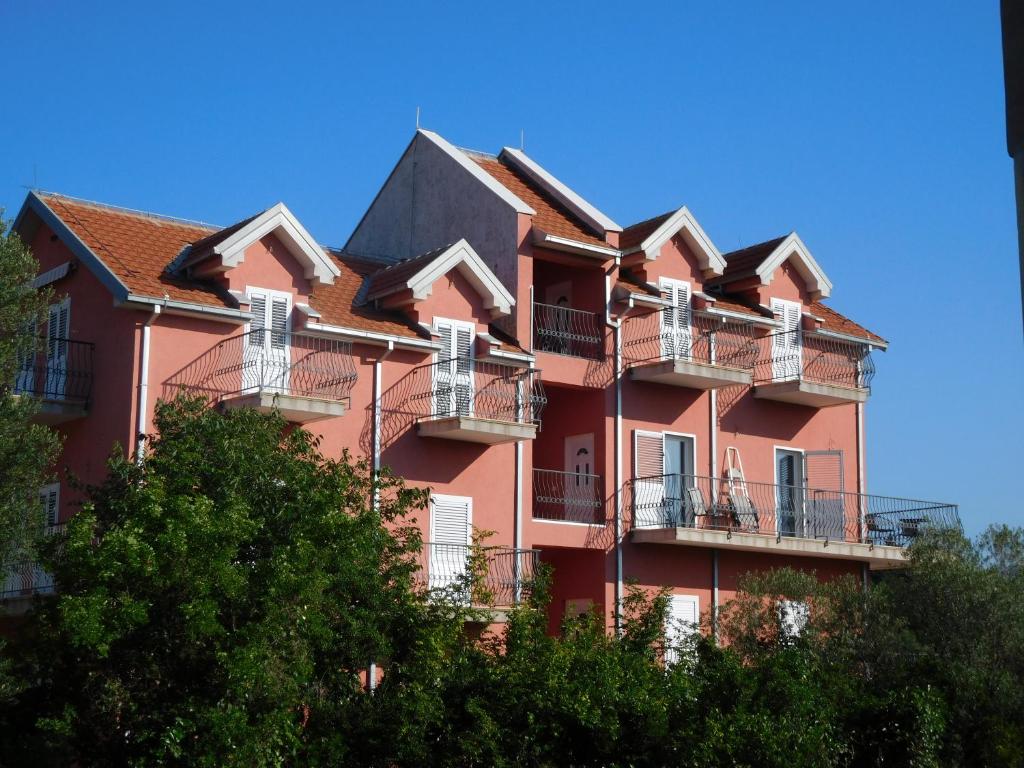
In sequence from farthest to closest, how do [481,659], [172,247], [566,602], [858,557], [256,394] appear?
[858,557] → [566,602] → [172,247] → [256,394] → [481,659]

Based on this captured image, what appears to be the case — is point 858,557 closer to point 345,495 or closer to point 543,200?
point 543,200

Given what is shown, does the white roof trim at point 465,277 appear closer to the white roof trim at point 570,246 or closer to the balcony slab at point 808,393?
the white roof trim at point 570,246

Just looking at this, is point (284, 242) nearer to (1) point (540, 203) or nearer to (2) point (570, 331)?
(2) point (570, 331)

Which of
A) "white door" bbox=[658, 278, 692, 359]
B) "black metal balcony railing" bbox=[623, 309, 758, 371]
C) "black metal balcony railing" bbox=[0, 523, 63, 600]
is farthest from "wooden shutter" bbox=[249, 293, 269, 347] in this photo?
"white door" bbox=[658, 278, 692, 359]

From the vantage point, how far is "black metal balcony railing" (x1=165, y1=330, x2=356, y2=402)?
27.3 meters

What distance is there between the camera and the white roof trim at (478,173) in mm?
33031

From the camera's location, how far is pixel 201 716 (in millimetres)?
18031

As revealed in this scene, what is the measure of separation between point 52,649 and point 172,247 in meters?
12.7

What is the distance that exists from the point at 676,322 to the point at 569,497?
5.30m

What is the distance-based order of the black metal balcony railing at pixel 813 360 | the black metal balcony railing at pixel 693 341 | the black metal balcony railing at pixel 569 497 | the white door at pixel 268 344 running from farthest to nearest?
1. the black metal balcony railing at pixel 813 360
2. the black metal balcony railing at pixel 693 341
3. the black metal balcony railing at pixel 569 497
4. the white door at pixel 268 344

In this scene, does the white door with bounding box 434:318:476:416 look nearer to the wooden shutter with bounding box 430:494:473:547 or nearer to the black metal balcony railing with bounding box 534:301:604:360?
the wooden shutter with bounding box 430:494:473:547

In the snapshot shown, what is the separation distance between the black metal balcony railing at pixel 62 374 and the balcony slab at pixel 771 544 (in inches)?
508

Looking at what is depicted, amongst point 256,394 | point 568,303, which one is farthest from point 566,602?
point 256,394

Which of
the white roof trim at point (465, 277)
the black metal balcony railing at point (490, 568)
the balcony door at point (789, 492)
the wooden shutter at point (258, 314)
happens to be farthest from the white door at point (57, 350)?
the balcony door at point (789, 492)
